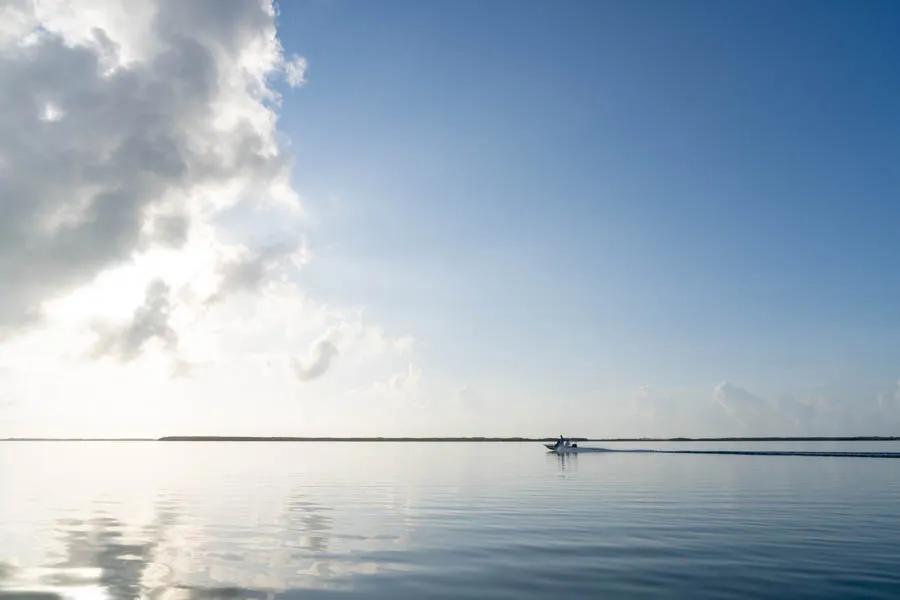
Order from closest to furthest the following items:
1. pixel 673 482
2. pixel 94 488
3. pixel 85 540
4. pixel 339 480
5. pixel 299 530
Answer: pixel 85 540, pixel 299 530, pixel 94 488, pixel 673 482, pixel 339 480

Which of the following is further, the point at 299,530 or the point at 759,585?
the point at 299,530

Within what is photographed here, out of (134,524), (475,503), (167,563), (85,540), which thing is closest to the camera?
(167,563)

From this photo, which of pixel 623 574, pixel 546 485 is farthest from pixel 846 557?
pixel 546 485

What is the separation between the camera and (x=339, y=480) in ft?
265

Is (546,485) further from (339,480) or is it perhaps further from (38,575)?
(38,575)

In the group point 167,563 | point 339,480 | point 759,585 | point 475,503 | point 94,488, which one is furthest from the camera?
point 339,480

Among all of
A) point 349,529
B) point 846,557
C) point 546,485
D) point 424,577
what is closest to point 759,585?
point 846,557

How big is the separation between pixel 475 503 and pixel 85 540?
95.6 ft

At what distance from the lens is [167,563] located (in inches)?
1077

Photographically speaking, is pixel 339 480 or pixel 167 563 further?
pixel 339 480

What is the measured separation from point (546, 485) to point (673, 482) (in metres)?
16.0

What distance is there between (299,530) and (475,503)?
63.2 ft

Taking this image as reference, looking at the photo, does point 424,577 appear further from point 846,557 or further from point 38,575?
point 846,557

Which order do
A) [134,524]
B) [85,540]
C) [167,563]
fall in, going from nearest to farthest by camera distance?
[167,563] → [85,540] → [134,524]
